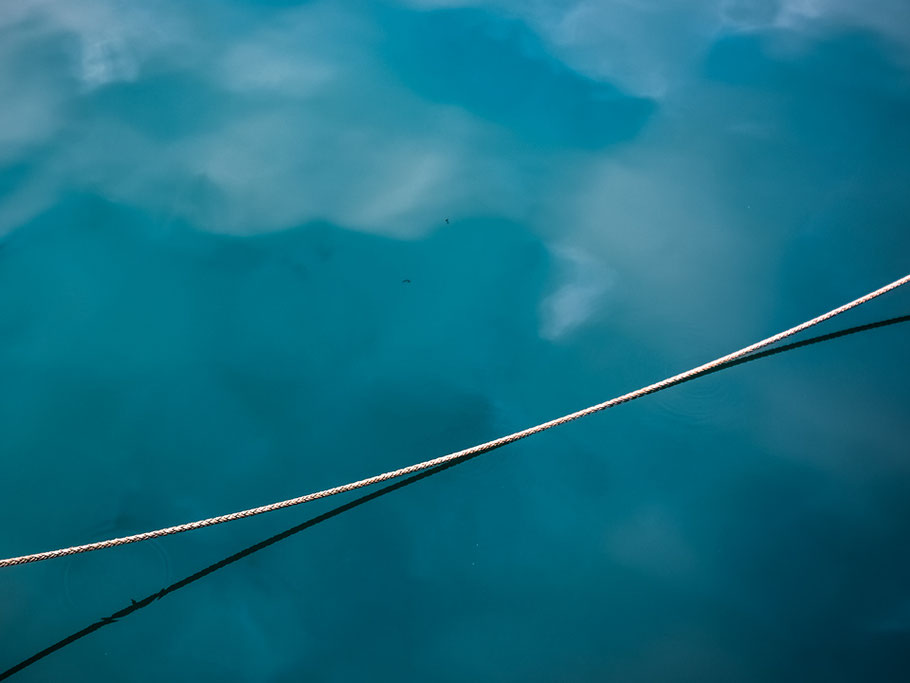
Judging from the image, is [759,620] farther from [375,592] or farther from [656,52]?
[656,52]

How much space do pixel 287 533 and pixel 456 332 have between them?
90 centimetres

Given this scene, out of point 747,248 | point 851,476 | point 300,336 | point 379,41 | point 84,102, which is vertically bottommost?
point 851,476

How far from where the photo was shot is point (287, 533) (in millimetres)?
1876

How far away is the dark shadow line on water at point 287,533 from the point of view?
1697mm

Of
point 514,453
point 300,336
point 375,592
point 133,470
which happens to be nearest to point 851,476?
point 514,453

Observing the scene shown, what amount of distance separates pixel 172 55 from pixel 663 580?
3096mm

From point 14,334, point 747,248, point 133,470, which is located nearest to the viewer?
point 133,470

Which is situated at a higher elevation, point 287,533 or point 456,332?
point 456,332

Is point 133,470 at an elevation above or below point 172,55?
below

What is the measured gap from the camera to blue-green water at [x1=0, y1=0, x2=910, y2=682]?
1767mm

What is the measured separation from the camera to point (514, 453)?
6.63 feet

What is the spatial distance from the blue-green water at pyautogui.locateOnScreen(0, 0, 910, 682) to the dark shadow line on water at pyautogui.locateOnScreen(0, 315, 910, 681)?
19 mm

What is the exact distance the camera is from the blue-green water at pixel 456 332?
1.77 m

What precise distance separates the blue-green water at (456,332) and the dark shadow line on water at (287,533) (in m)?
0.02
